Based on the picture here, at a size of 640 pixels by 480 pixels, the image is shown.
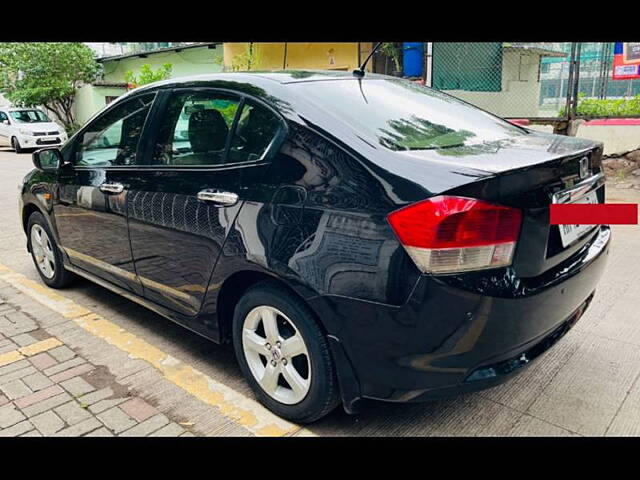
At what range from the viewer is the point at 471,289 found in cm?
199

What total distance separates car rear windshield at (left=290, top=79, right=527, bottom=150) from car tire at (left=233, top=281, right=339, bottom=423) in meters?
0.82

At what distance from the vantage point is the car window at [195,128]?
281 centimetres

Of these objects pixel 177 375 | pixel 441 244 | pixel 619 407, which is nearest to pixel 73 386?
pixel 177 375

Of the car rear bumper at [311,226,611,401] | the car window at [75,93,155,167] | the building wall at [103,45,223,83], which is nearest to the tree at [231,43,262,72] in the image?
the building wall at [103,45,223,83]

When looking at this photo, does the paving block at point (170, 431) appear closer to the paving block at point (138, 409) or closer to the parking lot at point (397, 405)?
the parking lot at point (397, 405)

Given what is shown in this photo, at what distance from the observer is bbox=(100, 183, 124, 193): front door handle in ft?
11.0

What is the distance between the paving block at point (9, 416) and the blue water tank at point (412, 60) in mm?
9110

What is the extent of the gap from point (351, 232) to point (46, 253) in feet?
11.0

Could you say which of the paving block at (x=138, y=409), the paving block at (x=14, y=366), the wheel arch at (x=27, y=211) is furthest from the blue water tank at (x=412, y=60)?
the paving block at (x=138, y=409)

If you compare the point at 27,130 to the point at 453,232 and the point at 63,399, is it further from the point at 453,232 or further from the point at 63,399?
the point at 453,232

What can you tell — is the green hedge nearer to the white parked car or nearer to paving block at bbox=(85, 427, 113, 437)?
paving block at bbox=(85, 427, 113, 437)

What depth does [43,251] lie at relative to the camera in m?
4.53

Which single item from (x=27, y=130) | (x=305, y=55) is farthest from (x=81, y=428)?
(x=27, y=130)

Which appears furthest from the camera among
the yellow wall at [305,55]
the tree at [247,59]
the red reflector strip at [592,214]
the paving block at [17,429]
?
the yellow wall at [305,55]
